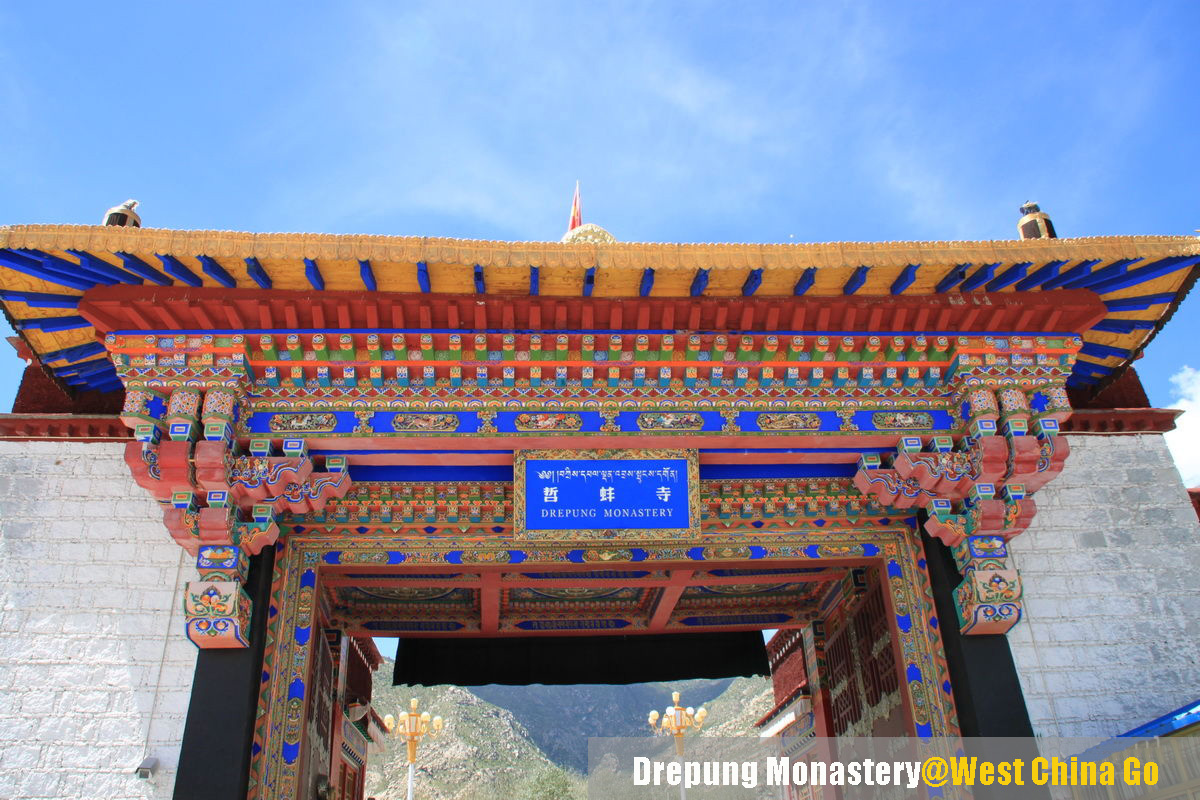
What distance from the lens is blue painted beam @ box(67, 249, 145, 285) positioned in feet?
16.9

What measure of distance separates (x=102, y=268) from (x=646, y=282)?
325cm

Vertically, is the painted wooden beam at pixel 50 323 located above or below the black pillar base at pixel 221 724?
above

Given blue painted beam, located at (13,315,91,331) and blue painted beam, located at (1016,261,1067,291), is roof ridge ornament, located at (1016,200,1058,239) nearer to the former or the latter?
blue painted beam, located at (1016,261,1067,291)

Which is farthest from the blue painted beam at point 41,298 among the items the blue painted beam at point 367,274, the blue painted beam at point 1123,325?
the blue painted beam at point 1123,325

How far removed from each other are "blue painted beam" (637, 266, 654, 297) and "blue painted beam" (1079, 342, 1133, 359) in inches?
132

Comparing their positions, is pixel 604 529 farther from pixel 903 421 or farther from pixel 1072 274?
pixel 1072 274

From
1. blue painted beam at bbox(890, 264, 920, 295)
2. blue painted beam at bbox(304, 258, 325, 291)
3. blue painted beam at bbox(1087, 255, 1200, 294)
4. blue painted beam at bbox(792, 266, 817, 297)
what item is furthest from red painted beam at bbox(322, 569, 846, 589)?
blue painted beam at bbox(1087, 255, 1200, 294)

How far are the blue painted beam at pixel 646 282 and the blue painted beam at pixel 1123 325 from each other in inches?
128

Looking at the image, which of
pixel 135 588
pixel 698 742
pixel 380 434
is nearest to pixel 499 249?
pixel 380 434

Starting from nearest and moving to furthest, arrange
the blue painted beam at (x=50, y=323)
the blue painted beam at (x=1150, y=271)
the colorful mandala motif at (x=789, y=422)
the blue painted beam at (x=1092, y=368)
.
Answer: the blue painted beam at (x=1150, y=271) → the blue painted beam at (x=50, y=323) → the colorful mandala motif at (x=789, y=422) → the blue painted beam at (x=1092, y=368)

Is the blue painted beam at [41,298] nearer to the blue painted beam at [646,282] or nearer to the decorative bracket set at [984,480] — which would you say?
the blue painted beam at [646,282]

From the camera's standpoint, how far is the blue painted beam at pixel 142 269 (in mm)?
5184

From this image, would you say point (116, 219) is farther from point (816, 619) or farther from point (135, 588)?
point (816, 619)

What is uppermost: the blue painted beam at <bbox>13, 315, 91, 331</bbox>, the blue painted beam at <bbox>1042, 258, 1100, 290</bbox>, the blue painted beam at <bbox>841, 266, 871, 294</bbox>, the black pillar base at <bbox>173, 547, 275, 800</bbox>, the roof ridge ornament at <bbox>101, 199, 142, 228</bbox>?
the roof ridge ornament at <bbox>101, 199, 142, 228</bbox>
